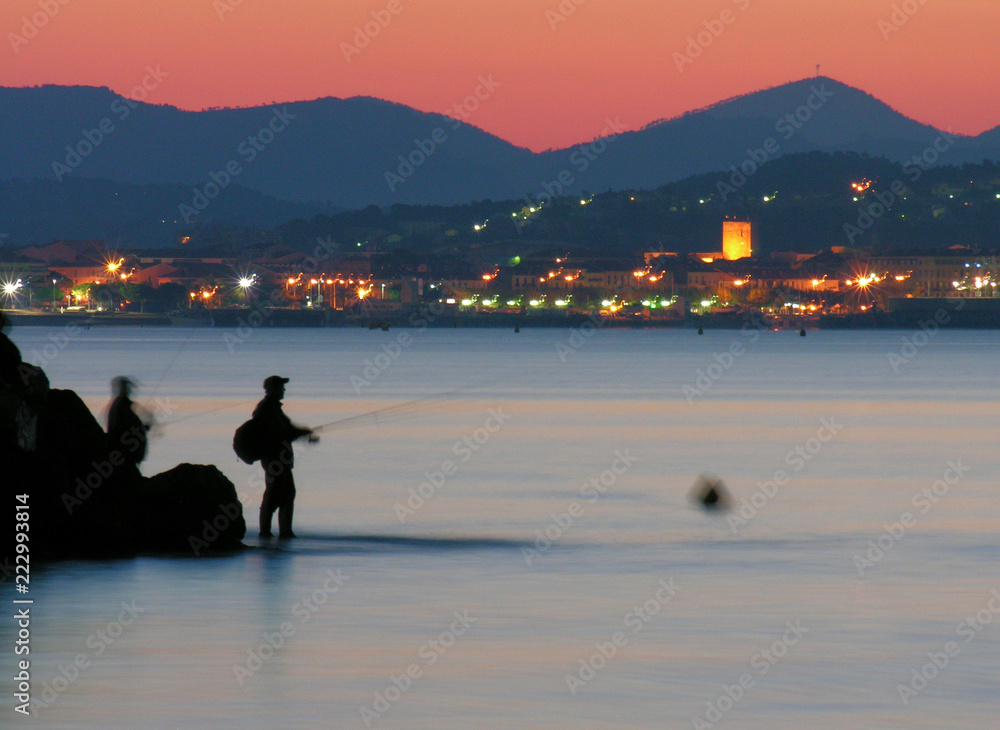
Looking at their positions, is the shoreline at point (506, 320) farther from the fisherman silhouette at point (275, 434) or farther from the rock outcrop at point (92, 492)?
the fisherman silhouette at point (275, 434)

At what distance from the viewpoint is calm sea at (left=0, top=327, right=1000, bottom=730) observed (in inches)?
337

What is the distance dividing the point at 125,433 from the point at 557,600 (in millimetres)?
4222

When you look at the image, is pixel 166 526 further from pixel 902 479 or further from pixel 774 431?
pixel 774 431

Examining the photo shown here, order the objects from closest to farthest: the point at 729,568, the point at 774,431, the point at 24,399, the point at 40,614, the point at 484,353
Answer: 1. the point at 40,614
2. the point at 24,399
3. the point at 729,568
4. the point at 774,431
5. the point at 484,353

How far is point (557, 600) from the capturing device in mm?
11727

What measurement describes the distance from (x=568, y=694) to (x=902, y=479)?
15.4m

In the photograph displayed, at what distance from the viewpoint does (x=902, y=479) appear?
23219mm

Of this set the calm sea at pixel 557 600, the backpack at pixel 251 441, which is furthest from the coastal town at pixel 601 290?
the backpack at pixel 251 441

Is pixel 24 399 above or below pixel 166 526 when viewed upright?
above

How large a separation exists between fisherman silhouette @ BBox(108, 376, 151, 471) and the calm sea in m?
1.14

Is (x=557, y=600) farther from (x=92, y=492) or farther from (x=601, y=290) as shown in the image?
(x=601, y=290)

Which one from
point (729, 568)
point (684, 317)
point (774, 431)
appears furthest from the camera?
point (684, 317)

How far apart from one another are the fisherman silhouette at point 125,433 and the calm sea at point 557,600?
114 cm

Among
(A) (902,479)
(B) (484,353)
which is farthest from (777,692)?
(B) (484,353)
